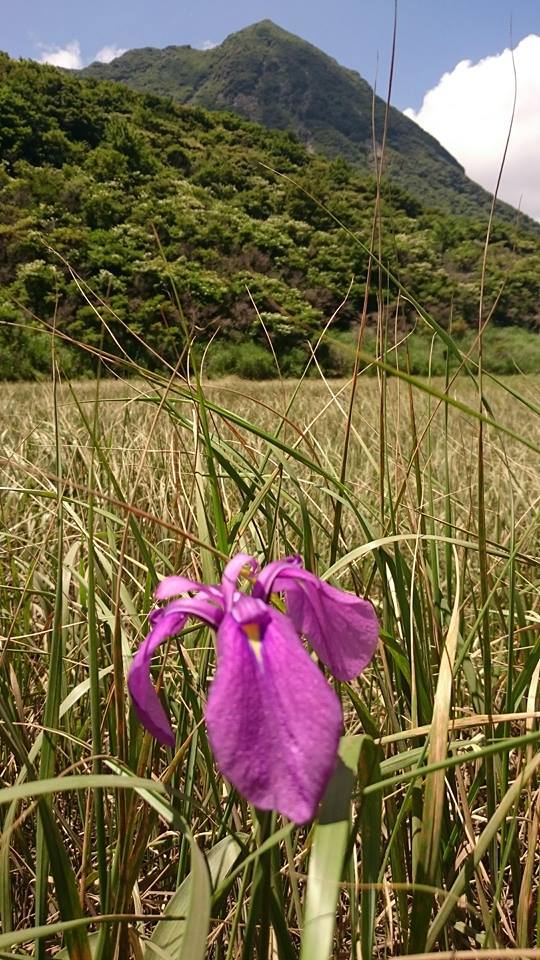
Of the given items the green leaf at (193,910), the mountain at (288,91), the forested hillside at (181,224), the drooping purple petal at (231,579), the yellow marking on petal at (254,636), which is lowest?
the green leaf at (193,910)

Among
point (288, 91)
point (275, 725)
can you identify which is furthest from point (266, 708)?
point (288, 91)

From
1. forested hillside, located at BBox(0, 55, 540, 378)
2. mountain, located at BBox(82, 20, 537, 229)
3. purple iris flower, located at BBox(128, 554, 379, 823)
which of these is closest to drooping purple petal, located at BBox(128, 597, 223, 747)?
purple iris flower, located at BBox(128, 554, 379, 823)

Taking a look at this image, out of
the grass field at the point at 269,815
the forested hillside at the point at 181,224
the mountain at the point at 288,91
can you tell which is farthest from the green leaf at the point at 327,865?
the mountain at the point at 288,91

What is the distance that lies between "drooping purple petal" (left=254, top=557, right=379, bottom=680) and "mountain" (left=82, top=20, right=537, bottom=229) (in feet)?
140

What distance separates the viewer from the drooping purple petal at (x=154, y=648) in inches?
13.4

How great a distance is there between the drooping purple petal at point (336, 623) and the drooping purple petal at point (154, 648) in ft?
0.16

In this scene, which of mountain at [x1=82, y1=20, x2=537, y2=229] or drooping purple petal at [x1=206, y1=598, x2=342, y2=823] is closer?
drooping purple petal at [x1=206, y1=598, x2=342, y2=823]

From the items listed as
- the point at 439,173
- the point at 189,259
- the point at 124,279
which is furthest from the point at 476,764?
the point at 439,173

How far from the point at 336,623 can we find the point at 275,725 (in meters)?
0.11

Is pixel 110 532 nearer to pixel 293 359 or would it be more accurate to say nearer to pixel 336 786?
pixel 336 786

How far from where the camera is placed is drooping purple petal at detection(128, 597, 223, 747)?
0.34m

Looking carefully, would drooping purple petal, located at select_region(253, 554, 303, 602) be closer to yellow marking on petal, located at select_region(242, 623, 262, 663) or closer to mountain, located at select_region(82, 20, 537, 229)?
yellow marking on petal, located at select_region(242, 623, 262, 663)

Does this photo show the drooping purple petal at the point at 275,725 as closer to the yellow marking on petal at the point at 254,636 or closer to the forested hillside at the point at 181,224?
the yellow marking on petal at the point at 254,636

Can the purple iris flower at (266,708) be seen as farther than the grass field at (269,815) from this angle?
No
